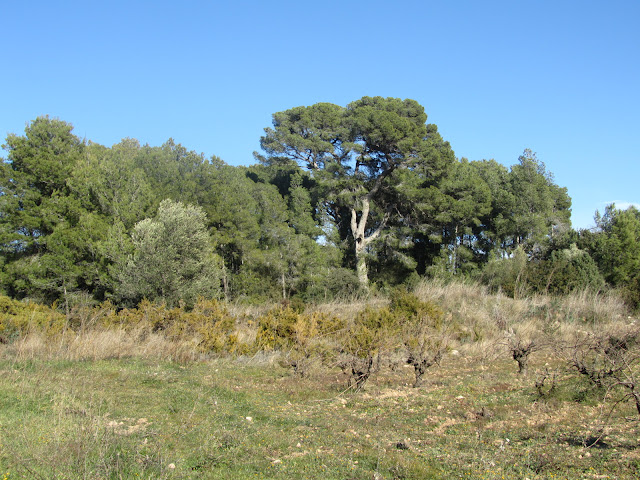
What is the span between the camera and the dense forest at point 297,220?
23.4 metres

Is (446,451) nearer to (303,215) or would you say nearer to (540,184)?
(303,215)

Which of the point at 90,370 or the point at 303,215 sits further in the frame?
the point at 303,215

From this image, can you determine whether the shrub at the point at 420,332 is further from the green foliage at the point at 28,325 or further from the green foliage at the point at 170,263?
the green foliage at the point at 170,263

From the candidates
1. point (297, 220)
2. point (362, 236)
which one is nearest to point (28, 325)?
point (297, 220)

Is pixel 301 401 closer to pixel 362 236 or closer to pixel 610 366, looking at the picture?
pixel 610 366

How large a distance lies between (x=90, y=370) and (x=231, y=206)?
20.9 meters

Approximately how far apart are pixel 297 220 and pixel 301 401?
81.9ft

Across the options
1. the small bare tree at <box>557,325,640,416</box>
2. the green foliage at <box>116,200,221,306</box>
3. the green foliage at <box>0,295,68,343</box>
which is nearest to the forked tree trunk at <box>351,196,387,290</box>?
the green foliage at <box>116,200,221,306</box>

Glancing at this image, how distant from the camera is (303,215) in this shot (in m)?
33.7

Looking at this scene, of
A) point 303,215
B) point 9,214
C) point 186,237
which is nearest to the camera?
point 186,237

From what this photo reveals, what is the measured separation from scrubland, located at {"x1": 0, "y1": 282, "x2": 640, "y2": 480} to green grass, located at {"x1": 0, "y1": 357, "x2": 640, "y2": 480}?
31mm

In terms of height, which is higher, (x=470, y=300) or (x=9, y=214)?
(x=9, y=214)

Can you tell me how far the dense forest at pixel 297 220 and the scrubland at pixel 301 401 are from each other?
27.1 feet

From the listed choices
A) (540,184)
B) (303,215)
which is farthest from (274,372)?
(540,184)
